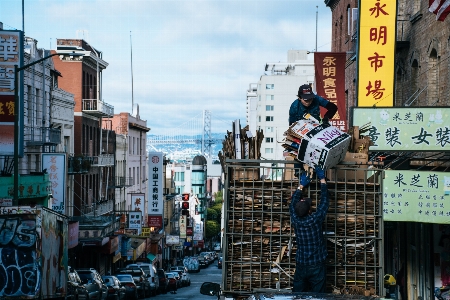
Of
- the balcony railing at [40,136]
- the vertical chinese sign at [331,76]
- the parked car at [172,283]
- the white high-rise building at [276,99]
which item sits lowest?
the parked car at [172,283]

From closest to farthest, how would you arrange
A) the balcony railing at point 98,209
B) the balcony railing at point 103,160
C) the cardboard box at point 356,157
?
the cardboard box at point 356,157 → the balcony railing at point 98,209 → the balcony railing at point 103,160

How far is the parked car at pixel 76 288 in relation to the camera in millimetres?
25288

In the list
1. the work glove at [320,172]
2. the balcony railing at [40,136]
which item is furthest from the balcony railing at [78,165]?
the work glove at [320,172]

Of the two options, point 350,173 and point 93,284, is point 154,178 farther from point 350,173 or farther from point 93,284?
point 350,173

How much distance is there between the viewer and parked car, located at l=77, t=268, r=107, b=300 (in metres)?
28.2

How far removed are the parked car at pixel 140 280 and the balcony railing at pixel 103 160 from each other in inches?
707

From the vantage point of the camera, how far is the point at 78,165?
50.0 metres

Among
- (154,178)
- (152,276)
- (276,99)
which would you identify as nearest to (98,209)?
(154,178)

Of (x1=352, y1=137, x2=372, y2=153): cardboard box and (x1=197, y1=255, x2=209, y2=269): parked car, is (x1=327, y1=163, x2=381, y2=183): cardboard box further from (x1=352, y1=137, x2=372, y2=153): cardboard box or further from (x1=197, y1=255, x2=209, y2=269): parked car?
(x1=197, y1=255, x2=209, y2=269): parked car

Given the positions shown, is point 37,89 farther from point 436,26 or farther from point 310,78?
point 310,78

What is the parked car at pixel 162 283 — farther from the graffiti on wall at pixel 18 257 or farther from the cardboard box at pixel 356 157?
the cardboard box at pixel 356 157

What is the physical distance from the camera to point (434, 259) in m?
21.7

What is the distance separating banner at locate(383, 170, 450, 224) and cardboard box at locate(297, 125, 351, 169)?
681 cm

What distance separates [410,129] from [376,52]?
6741mm
